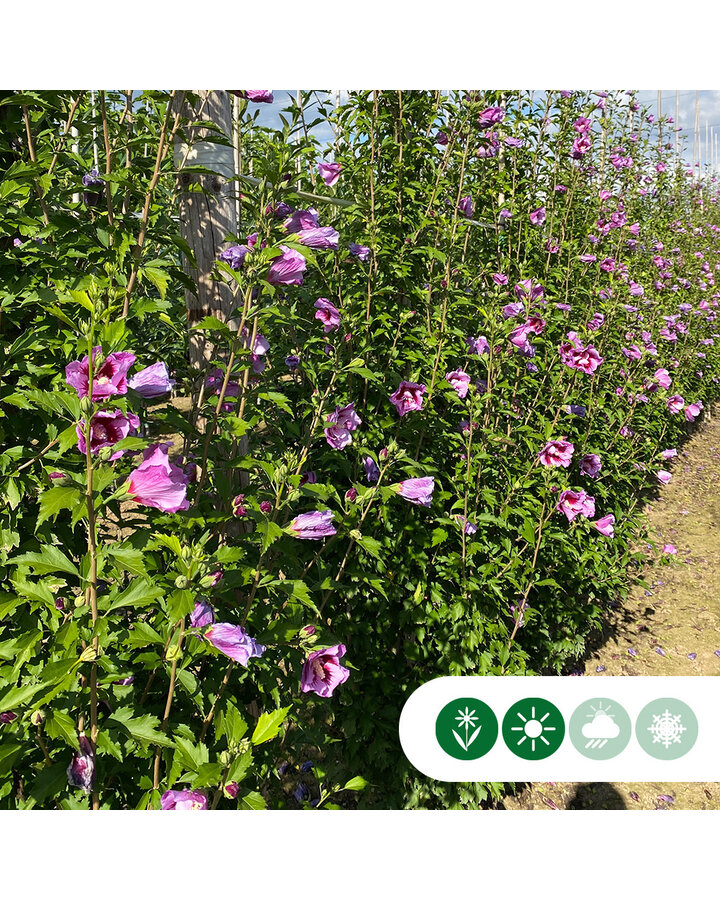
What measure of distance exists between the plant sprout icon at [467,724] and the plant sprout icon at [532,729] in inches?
3.1

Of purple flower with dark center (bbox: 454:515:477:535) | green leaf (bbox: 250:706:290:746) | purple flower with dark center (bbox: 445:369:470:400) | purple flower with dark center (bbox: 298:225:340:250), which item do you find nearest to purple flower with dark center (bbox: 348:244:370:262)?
purple flower with dark center (bbox: 445:369:470:400)

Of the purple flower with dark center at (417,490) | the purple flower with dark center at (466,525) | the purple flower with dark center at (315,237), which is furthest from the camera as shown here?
the purple flower with dark center at (466,525)

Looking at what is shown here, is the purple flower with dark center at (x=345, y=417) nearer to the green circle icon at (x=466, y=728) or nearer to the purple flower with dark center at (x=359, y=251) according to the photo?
the purple flower with dark center at (x=359, y=251)

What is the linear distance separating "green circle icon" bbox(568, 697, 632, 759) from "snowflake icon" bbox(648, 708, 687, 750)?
0.19ft

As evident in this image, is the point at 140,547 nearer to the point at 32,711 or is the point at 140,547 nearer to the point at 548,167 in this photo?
the point at 32,711

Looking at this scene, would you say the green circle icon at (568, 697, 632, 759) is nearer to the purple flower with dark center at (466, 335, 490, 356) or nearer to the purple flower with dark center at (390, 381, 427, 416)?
the purple flower with dark center at (390, 381, 427, 416)

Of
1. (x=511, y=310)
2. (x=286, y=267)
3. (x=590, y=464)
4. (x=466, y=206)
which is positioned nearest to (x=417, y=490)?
(x=286, y=267)

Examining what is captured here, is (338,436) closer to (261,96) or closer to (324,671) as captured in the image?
(324,671)

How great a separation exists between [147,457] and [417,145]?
6.53 feet

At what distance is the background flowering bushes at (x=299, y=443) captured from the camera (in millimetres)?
1019

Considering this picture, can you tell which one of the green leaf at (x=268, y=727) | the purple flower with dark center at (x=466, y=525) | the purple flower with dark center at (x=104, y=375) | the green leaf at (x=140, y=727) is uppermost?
the purple flower with dark center at (x=104, y=375)

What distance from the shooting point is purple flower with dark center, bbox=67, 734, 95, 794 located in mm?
970

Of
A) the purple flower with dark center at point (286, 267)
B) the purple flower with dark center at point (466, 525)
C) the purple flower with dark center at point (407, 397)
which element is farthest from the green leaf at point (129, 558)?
the purple flower with dark center at point (466, 525)

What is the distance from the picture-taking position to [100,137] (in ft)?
7.46
